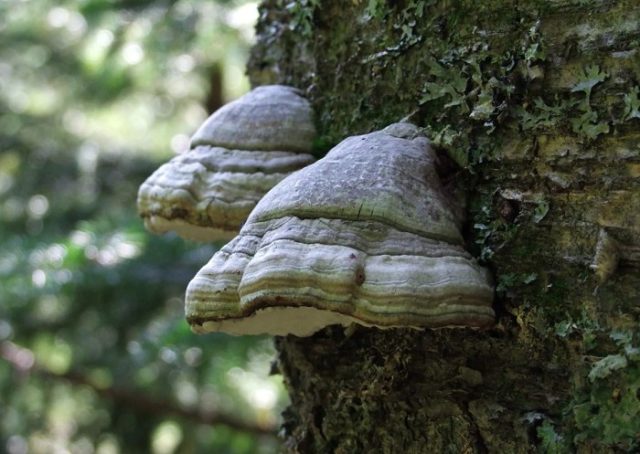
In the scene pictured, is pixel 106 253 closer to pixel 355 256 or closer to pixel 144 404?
pixel 144 404

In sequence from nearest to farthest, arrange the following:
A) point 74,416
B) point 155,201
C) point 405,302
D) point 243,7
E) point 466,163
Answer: point 405,302
point 466,163
point 155,201
point 243,7
point 74,416

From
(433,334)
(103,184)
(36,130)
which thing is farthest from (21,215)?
(433,334)

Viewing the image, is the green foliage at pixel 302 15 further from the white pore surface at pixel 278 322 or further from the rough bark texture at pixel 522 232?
the white pore surface at pixel 278 322

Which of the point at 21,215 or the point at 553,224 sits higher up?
the point at 553,224

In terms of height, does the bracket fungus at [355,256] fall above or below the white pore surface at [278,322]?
above

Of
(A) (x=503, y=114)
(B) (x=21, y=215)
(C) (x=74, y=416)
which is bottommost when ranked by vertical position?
(C) (x=74, y=416)

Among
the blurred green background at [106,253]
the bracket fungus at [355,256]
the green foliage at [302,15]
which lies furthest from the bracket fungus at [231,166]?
the blurred green background at [106,253]

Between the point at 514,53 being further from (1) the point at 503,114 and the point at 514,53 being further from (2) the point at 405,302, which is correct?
(2) the point at 405,302
